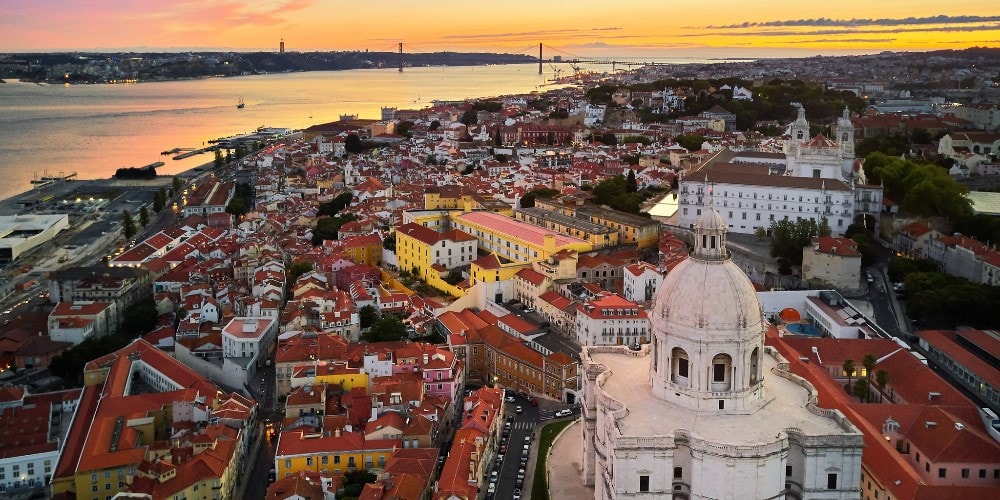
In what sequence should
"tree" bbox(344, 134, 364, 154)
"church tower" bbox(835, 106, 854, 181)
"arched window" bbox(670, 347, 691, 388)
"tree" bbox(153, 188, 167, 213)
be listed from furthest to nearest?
"tree" bbox(344, 134, 364, 154) → "tree" bbox(153, 188, 167, 213) → "church tower" bbox(835, 106, 854, 181) → "arched window" bbox(670, 347, 691, 388)

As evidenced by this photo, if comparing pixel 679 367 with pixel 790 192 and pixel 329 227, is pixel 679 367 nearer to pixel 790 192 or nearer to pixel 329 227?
pixel 790 192

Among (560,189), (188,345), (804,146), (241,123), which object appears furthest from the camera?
(241,123)

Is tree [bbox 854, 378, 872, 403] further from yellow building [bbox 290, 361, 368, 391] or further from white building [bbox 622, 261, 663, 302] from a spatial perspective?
yellow building [bbox 290, 361, 368, 391]

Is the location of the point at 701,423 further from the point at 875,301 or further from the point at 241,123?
the point at 241,123

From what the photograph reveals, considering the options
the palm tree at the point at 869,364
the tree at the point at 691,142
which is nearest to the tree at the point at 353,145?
the tree at the point at 691,142

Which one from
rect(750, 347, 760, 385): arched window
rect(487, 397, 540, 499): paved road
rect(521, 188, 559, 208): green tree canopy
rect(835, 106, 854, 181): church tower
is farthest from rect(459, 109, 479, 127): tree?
rect(750, 347, 760, 385): arched window

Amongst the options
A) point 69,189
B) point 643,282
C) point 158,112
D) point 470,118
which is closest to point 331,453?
point 643,282

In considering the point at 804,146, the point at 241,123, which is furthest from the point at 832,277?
the point at 241,123
